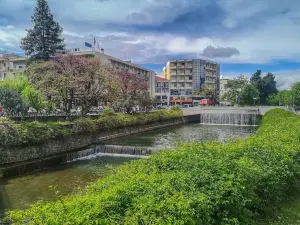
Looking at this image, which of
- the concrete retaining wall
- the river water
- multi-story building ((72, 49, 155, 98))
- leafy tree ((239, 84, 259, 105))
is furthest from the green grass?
leafy tree ((239, 84, 259, 105))

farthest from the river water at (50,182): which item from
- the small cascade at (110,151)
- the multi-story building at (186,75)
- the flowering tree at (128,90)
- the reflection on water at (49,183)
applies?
the multi-story building at (186,75)

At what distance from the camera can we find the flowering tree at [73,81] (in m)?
24.7

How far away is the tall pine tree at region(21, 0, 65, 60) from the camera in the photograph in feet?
136

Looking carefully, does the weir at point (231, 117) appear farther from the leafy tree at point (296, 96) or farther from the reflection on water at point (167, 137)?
the leafy tree at point (296, 96)

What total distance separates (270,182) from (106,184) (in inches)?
162

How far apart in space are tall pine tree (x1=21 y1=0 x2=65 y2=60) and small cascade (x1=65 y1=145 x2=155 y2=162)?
2643cm

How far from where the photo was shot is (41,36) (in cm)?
4147

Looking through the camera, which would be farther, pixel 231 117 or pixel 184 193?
pixel 231 117

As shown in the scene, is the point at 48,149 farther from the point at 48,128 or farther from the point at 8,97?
the point at 8,97

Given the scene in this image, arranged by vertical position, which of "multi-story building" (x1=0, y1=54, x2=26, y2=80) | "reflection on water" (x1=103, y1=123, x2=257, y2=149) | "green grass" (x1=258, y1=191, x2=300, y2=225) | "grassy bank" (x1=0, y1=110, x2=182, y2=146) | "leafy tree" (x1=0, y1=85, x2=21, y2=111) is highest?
"multi-story building" (x1=0, y1=54, x2=26, y2=80)

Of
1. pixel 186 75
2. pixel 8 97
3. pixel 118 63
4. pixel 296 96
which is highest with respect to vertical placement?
pixel 186 75

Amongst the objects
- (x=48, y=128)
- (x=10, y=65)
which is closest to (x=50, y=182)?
(x=48, y=128)

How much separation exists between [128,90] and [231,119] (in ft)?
71.5

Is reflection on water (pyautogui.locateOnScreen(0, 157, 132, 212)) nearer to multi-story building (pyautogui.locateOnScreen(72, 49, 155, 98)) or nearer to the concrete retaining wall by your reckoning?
the concrete retaining wall
